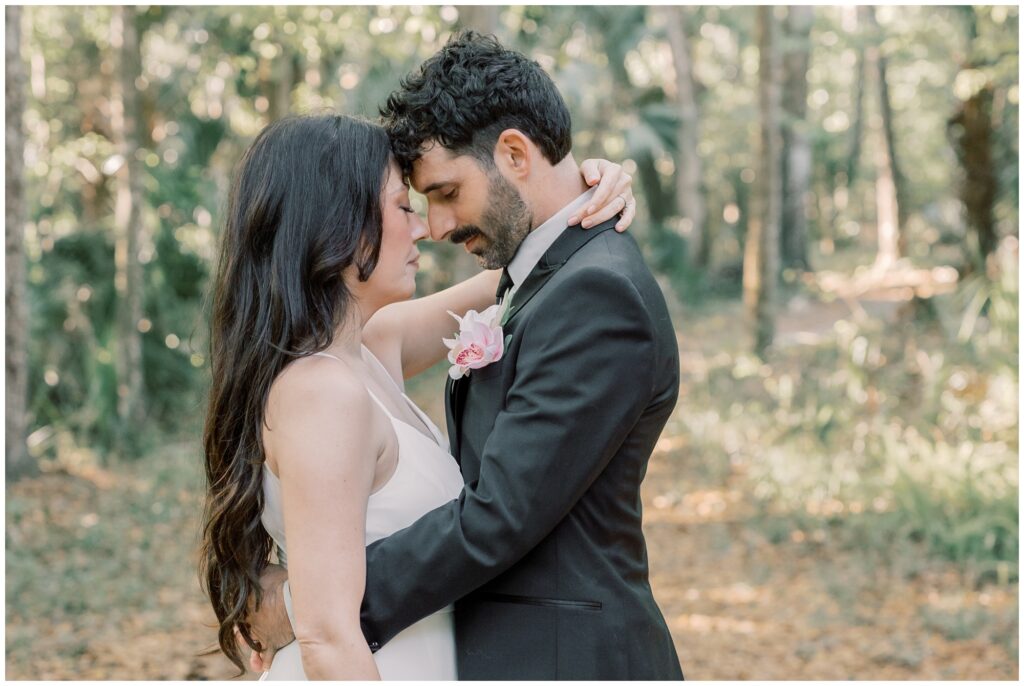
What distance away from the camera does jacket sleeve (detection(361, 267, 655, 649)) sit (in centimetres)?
205

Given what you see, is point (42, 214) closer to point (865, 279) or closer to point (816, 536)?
point (816, 536)

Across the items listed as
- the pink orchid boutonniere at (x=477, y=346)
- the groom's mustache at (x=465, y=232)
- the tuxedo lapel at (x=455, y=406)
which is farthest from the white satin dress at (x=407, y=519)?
the groom's mustache at (x=465, y=232)

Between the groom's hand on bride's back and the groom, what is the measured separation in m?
0.28

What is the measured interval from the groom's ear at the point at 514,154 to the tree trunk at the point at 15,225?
539cm

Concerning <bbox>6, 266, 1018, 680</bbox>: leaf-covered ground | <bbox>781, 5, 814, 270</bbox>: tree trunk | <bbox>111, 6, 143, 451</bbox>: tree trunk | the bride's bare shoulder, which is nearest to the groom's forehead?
the bride's bare shoulder

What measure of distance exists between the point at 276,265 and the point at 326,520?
562 mm

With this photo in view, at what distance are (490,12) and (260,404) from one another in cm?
621

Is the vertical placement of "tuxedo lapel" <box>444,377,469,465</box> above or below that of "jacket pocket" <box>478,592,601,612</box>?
above

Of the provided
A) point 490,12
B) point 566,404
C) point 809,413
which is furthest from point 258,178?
point 809,413

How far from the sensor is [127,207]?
9.46 meters

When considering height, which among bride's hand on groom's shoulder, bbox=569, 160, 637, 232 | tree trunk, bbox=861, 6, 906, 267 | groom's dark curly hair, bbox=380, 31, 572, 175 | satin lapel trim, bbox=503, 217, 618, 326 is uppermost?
groom's dark curly hair, bbox=380, 31, 572, 175

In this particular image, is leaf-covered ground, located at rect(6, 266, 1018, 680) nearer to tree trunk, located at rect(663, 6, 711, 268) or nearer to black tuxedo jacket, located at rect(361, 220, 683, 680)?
black tuxedo jacket, located at rect(361, 220, 683, 680)

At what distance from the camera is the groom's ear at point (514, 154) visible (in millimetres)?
2418

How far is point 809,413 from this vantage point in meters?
9.07
